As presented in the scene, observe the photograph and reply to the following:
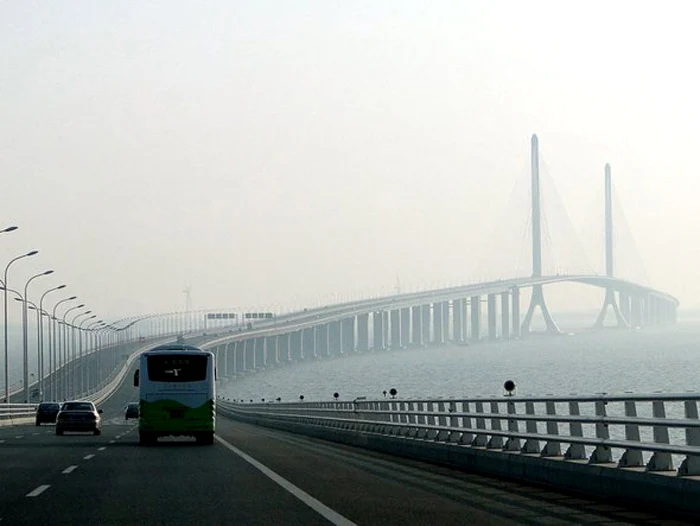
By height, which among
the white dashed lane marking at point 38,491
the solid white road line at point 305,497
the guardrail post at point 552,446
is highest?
the guardrail post at point 552,446

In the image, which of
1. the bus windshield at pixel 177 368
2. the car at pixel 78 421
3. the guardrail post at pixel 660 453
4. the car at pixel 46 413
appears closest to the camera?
the guardrail post at pixel 660 453

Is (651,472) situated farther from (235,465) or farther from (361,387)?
(361,387)

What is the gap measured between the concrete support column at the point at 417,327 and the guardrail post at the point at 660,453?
17577 cm

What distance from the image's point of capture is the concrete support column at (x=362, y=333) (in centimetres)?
19121

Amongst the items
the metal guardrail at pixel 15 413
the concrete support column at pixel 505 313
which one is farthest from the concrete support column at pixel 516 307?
the metal guardrail at pixel 15 413

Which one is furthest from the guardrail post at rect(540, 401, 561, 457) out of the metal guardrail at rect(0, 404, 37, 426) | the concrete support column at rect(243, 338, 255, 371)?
the concrete support column at rect(243, 338, 255, 371)

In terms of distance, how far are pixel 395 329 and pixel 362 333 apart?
4221 mm

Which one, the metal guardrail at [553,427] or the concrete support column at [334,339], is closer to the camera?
the metal guardrail at [553,427]

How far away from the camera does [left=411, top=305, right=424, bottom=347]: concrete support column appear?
19244 centimetres

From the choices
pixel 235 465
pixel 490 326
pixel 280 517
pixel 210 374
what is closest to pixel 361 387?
pixel 490 326

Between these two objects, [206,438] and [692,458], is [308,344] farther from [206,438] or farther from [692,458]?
[692,458]

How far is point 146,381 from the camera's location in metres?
37.7

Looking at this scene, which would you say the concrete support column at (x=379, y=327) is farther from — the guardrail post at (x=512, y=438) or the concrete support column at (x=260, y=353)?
the guardrail post at (x=512, y=438)

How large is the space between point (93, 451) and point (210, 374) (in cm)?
690
